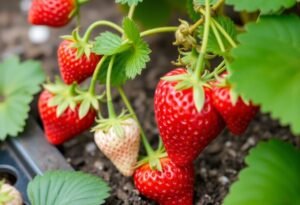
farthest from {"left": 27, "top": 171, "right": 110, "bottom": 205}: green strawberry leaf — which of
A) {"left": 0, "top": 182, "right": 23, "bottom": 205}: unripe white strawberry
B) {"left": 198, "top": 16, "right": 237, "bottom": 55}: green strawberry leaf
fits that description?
{"left": 198, "top": 16, "right": 237, "bottom": 55}: green strawberry leaf

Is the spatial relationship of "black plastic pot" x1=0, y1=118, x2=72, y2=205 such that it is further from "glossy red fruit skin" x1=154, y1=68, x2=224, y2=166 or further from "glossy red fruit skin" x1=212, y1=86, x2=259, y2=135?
"glossy red fruit skin" x1=212, y1=86, x2=259, y2=135

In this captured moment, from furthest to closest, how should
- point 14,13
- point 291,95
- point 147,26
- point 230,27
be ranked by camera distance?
1. point 14,13
2. point 147,26
3. point 230,27
4. point 291,95

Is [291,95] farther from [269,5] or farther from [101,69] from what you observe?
[101,69]

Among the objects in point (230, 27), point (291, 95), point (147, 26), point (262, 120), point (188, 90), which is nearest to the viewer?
point (291, 95)

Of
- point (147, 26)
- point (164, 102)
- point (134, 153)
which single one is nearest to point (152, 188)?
point (134, 153)

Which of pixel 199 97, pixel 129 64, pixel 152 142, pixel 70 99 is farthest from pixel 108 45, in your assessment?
pixel 152 142

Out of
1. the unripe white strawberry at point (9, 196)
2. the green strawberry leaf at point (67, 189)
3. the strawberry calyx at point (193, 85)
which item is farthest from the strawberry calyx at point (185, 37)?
the unripe white strawberry at point (9, 196)

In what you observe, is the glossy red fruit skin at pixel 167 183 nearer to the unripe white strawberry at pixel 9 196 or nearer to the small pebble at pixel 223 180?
the small pebble at pixel 223 180
